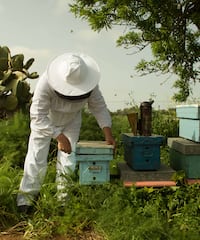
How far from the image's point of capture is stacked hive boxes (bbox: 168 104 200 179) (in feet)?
12.5

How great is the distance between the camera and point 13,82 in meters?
6.73

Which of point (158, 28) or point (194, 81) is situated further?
point (194, 81)

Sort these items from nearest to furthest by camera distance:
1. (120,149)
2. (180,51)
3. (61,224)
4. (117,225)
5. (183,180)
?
1. (117,225)
2. (61,224)
3. (183,180)
4. (120,149)
5. (180,51)

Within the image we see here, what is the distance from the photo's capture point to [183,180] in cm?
361

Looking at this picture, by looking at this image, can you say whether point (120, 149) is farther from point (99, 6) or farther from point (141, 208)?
point (141, 208)

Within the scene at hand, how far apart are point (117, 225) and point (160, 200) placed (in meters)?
0.51

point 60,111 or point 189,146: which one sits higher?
point 60,111

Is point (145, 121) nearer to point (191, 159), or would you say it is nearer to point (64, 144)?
point (191, 159)

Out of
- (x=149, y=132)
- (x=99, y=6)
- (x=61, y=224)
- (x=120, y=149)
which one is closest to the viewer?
(x=61, y=224)

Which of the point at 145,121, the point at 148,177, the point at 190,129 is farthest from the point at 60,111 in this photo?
Result: the point at 190,129

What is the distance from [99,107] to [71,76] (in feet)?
1.77

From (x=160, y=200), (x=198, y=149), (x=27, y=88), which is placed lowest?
(x=160, y=200)

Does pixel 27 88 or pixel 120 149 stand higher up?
pixel 27 88

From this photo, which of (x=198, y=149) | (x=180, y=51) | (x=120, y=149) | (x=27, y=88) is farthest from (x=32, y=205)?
(x=180, y=51)
